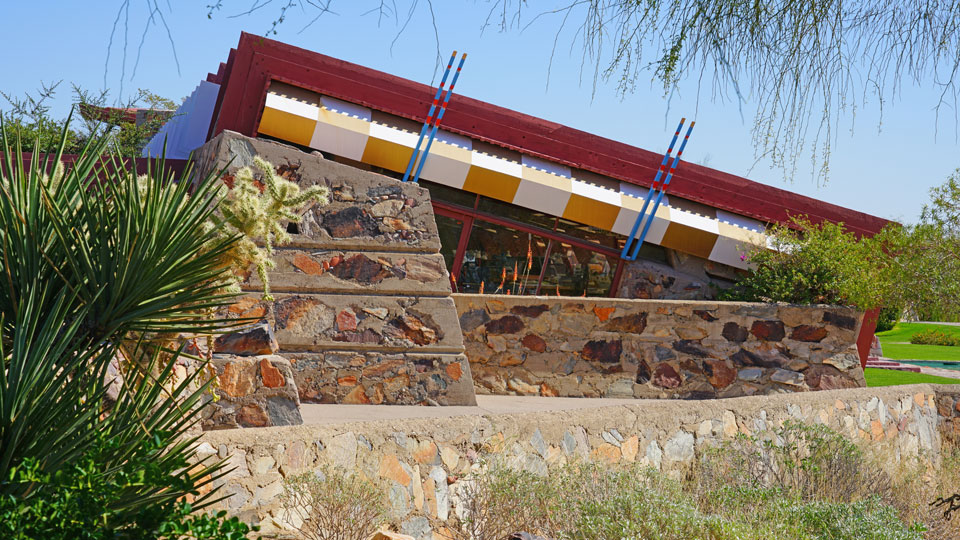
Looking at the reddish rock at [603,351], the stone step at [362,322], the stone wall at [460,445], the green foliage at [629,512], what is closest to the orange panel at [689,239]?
the reddish rock at [603,351]

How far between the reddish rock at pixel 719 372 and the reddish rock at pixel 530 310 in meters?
2.05

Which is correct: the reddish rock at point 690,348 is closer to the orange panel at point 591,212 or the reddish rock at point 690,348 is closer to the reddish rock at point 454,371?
the orange panel at point 591,212

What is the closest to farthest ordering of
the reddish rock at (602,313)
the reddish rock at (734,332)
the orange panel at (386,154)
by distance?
1. the reddish rock at (602,313)
2. the reddish rock at (734,332)
3. the orange panel at (386,154)

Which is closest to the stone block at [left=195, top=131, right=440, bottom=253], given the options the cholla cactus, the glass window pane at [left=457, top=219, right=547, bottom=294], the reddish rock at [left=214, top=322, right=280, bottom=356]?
the reddish rock at [left=214, top=322, right=280, bottom=356]

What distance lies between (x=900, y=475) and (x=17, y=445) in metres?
6.95

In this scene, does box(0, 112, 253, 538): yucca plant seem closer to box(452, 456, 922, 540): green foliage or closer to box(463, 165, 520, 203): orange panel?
box(452, 456, 922, 540): green foliage

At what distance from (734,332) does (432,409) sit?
4.04 metres

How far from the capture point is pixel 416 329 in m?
7.68

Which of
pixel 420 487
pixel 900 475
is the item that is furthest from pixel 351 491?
pixel 900 475

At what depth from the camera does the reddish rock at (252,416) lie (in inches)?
229

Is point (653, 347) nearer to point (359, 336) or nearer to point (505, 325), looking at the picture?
point (505, 325)

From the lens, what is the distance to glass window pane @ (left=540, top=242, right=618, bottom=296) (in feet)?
37.5

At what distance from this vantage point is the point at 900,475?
7105 millimetres

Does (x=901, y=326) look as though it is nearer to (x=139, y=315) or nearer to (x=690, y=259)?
(x=690, y=259)
